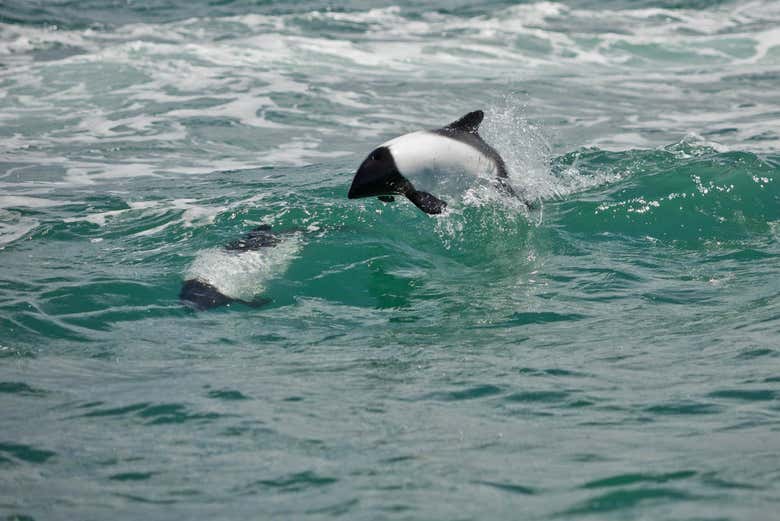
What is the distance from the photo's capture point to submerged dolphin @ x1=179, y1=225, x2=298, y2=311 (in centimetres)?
766

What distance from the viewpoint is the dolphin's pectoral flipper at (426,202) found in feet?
26.5

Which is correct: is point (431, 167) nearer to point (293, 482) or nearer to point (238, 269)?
point (238, 269)

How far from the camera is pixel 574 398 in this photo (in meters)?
5.38

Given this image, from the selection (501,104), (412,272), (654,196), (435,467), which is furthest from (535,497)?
(501,104)

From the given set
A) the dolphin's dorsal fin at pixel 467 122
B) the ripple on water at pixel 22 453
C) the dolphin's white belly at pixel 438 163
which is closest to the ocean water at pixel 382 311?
the ripple on water at pixel 22 453

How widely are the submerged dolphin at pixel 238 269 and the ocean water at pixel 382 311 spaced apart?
0.05 metres

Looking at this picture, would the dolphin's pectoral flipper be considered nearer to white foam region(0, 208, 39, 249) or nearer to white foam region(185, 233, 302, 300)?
white foam region(185, 233, 302, 300)

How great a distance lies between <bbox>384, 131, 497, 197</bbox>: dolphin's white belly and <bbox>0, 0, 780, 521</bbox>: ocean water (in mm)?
324

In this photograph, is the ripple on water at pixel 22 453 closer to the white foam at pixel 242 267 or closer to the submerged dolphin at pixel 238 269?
the submerged dolphin at pixel 238 269

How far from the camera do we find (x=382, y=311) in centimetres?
764

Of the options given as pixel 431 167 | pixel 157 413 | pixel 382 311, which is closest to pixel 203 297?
pixel 382 311

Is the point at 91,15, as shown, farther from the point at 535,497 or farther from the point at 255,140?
the point at 535,497

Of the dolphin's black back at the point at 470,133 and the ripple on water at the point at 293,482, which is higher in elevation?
the dolphin's black back at the point at 470,133

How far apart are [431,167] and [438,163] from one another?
0.10 meters
